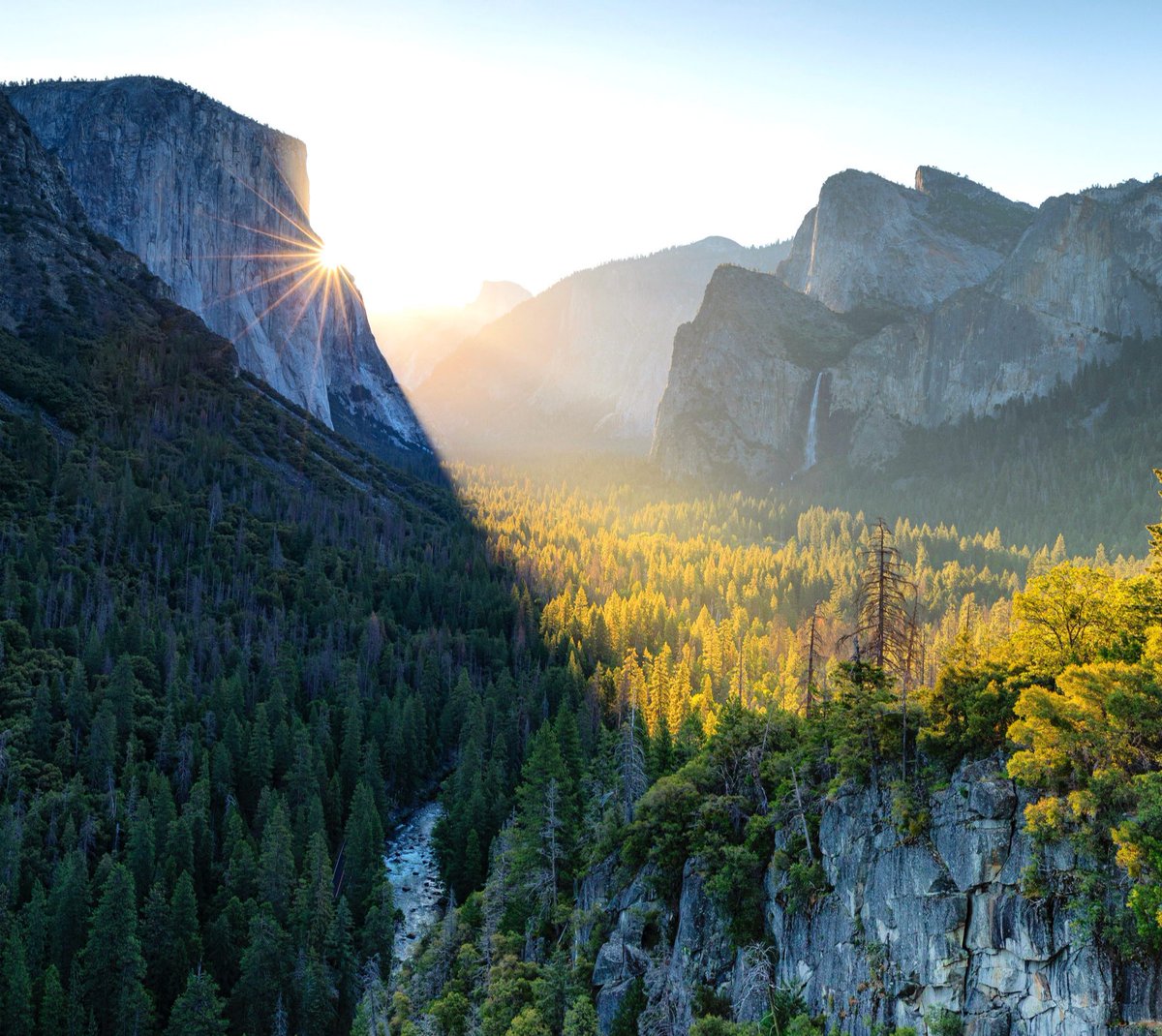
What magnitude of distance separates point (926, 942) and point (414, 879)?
54585 millimetres

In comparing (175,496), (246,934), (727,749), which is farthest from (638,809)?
(175,496)

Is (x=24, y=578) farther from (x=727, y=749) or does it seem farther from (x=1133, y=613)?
(x=1133, y=613)

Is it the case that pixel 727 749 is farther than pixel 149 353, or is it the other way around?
pixel 149 353

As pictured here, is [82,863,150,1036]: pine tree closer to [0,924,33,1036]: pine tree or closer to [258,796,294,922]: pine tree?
[0,924,33,1036]: pine tree

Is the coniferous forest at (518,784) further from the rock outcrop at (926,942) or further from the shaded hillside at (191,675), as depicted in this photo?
the shaded hillside at (191,675)

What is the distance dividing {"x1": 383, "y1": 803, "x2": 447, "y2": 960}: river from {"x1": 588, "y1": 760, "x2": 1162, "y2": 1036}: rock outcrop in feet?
103

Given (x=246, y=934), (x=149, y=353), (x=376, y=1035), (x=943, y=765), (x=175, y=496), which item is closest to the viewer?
(x=943, y=765)

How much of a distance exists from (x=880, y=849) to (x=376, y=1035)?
3059cm

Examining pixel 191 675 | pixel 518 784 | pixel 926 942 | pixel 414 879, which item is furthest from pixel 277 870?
pixel 926 942

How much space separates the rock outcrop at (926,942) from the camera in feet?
102

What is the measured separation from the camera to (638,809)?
2020 inches

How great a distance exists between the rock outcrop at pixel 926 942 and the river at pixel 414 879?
3137 centimetres

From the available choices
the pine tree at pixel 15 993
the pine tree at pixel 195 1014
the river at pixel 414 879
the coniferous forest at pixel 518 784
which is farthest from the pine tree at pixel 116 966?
the river at pixel 414 879

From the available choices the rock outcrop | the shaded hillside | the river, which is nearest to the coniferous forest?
the rock outcrop
